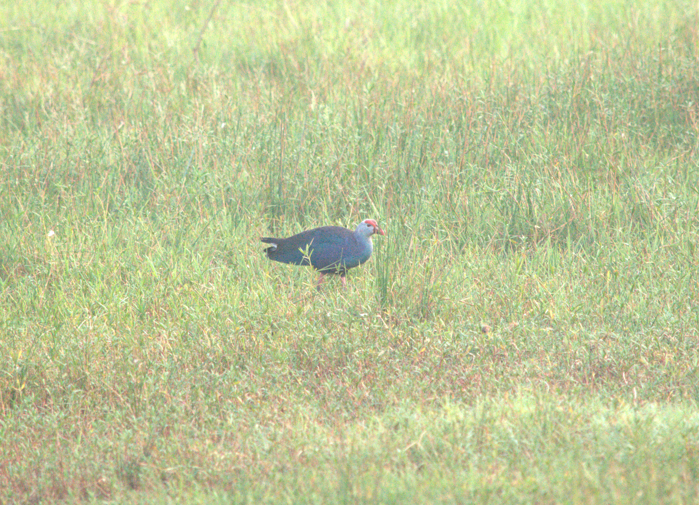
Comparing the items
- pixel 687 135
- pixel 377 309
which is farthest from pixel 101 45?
pixel 687 135

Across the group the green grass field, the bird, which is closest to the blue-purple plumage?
the bird

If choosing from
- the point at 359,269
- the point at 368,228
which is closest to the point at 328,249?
the point at 368,228

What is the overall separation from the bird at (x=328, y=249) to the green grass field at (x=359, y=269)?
121 millimetres

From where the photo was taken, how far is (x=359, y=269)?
4902mm

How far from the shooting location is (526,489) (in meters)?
2.55

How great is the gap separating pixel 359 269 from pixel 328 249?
468 millimetres

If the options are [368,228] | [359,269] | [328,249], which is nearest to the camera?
[328,249]

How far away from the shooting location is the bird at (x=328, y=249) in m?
4.51

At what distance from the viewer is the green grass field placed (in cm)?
289

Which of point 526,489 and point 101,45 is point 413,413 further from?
point 101,45

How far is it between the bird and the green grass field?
0.40 ft

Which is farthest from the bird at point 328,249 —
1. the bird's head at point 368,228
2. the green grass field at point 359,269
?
the green grass field at point 359,269

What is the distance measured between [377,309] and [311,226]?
4.91 feet

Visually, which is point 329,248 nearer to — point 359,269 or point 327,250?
point 327,250
